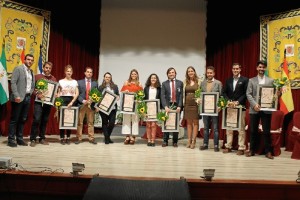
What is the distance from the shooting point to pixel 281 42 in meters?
7.62

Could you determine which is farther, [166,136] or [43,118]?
[166,136]

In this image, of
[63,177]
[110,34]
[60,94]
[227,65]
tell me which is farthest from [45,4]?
[63,177]

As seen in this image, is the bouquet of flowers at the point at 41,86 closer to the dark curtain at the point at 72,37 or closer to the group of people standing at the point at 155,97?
the group of people standing at the point at 155,97

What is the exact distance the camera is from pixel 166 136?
680cm

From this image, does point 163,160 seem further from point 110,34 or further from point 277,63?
point 110,34

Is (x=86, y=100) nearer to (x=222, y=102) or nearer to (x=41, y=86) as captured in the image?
(x=41, y=86)

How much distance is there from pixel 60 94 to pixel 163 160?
260 centimetres

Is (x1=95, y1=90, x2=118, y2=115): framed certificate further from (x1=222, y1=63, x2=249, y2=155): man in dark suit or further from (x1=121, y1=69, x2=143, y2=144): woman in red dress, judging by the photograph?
(x1=222, y1=63, x2=249, y2=155): man in dark suit

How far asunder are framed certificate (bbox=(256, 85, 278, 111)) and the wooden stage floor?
0.80 meters

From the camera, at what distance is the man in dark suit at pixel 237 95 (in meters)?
5.86

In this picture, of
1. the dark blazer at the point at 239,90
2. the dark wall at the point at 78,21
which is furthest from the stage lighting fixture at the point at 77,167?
the dark wall at the point at 78,21

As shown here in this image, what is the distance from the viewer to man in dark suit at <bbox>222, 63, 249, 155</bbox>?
586 cm

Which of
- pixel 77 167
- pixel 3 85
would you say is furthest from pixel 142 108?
pixel 77 167

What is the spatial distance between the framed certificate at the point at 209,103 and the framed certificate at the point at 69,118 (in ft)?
7.41
